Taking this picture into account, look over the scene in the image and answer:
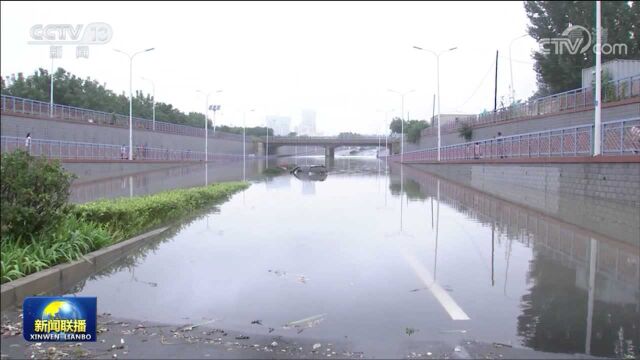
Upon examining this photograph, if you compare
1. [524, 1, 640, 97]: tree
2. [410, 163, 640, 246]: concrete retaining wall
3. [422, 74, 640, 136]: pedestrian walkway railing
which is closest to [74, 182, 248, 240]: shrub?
[410, 163, 640, 246]: concrete retaining wall

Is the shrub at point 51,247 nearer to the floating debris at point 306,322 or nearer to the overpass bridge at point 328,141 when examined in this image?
the floating debris at point 306,322

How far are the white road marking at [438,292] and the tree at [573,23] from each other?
1393cm

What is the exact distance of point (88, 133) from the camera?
173 ft

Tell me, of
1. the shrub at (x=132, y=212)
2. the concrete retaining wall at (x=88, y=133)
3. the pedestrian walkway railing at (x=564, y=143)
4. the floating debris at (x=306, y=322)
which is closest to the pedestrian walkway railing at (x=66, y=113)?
the concrete retaining wall at (x=88, y=133)

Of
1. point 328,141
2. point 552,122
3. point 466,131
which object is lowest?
point 552,122

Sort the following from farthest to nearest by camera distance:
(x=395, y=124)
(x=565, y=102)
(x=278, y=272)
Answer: (x=395, y=124), (x=565, y=102), (x=278, y=272)

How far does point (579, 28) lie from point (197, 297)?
24.0m

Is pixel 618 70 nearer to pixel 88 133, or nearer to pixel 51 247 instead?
pixel 51 247

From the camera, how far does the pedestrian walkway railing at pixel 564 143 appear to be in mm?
16031

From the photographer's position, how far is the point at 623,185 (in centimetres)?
1488

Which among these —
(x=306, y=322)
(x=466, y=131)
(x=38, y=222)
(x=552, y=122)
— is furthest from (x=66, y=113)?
(x=306, y=322)

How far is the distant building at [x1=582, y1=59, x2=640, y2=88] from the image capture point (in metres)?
26.1

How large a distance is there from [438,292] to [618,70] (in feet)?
86.2

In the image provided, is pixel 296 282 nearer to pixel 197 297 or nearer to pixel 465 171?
pixel 197 297
